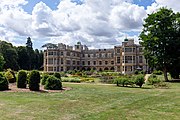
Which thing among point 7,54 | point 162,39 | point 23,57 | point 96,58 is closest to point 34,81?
point 162,39

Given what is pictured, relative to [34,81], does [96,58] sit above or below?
above

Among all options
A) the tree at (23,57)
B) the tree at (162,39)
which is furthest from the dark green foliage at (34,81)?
the tree at (23,57)

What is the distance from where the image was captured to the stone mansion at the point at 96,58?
68.6m

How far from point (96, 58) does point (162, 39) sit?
51359 mm

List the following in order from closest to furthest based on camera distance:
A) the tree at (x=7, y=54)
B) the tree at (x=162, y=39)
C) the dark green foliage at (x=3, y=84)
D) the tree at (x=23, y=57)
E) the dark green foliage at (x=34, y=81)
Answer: the dark green foliage at (x=3, y=84), the dark green foliage at (x=34, y=81), the tree at (x=162, y=39), the tree at (x=7, y=54), the tree at (x=23, y=57)

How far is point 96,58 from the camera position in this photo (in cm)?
8719

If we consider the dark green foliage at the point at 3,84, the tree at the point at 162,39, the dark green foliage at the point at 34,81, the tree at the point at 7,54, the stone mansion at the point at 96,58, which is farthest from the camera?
the stone mansion at the point at 96,58

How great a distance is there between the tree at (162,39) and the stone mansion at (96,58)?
26921 millimetres

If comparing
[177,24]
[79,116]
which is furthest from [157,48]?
[79,116]

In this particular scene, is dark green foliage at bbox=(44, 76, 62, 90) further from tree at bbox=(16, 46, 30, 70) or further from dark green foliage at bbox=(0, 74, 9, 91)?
tree at bbox=(16, 46, 30, 70)

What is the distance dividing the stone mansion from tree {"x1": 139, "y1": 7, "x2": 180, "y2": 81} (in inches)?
1060

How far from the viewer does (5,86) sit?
786 inches

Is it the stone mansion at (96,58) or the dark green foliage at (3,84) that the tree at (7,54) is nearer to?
the stone mansion at (96,58)

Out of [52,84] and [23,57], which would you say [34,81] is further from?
[23,57]
